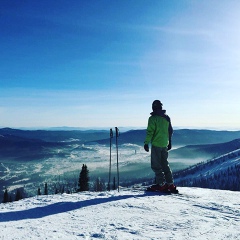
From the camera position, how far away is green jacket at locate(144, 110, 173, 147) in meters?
9.52

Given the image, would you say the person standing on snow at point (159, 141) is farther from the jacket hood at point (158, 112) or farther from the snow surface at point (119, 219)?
the snow surface at point (119, 219)

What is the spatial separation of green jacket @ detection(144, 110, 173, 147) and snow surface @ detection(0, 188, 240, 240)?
9.10ft

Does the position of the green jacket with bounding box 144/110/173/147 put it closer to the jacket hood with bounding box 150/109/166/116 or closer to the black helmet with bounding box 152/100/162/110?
the jacket hood with bounding box 150/109/166/116

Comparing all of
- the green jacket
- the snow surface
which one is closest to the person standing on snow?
the green jacket

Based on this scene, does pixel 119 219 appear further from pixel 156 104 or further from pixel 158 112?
pixel 156 104

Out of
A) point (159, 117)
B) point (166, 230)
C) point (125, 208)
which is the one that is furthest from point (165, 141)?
point (166, 230)

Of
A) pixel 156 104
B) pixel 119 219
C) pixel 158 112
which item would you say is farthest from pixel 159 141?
pixel 119 219

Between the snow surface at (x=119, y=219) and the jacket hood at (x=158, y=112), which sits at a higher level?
the jacket hood at (x=158, y=112)

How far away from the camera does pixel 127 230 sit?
4.54 m

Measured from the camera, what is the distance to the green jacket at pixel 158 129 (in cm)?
952

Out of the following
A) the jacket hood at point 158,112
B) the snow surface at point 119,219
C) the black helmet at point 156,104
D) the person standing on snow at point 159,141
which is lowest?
the snow surface at point 119,219

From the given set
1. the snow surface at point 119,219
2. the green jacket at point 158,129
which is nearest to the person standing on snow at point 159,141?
the green jacket at point 158,129

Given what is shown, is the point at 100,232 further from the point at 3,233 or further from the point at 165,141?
the point at 165,141

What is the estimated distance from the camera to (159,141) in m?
9.59
